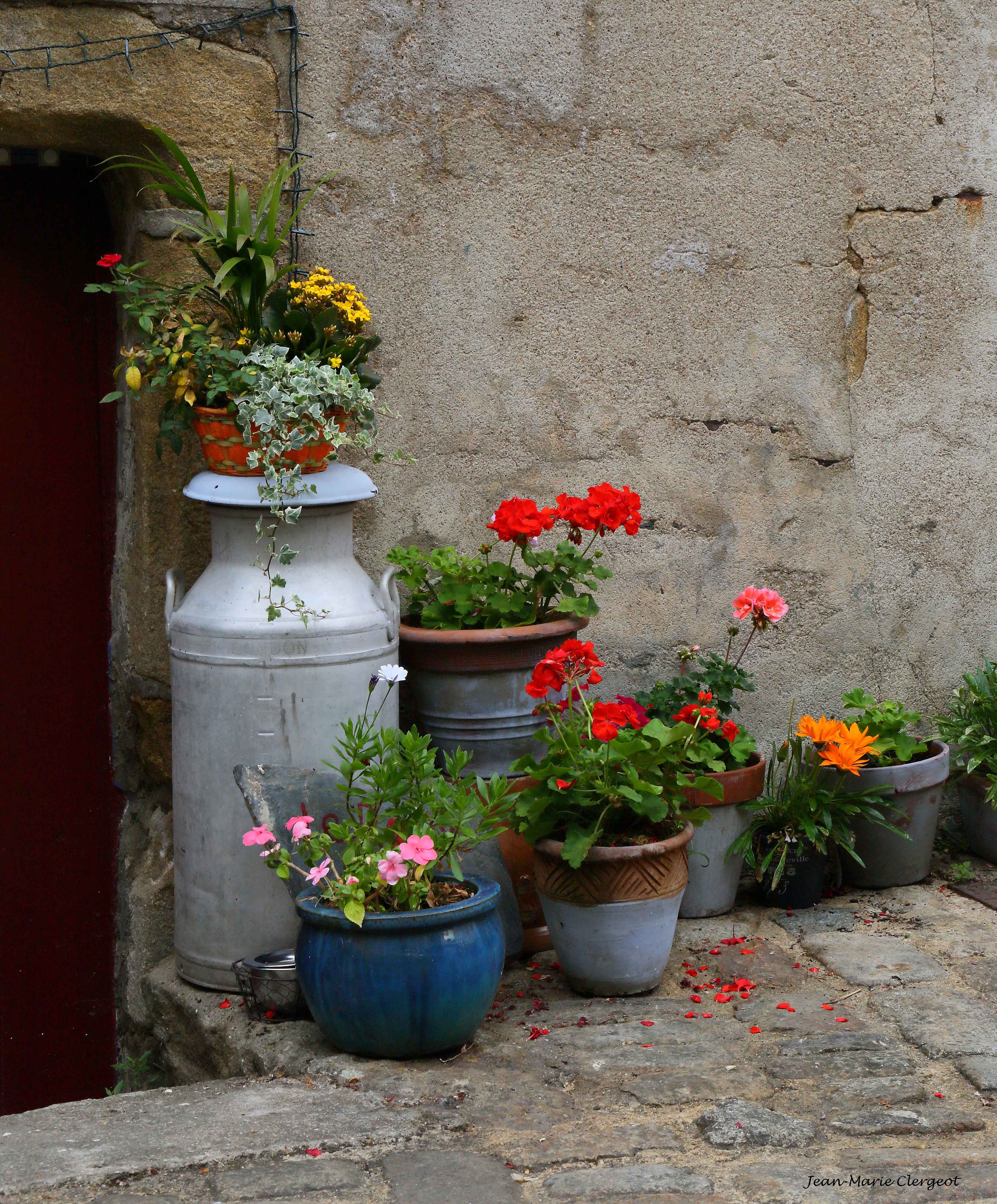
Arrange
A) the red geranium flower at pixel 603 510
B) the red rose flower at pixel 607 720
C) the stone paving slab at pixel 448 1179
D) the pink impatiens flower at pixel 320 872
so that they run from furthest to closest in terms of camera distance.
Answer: the red geranium flower at pixel 603 510 → the red rose flower at pixel 607 720 → the pink impatiens flower at pixel 320 872 → the stone paving slab at pixel 448 1179

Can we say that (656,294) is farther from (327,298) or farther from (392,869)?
(392,869)

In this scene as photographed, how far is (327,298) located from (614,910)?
1634 mm

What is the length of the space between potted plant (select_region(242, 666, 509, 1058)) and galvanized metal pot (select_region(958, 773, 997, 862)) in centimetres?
180

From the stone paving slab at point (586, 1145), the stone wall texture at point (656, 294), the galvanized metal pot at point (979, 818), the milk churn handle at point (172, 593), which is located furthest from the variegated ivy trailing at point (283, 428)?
the galvanized metal pot at point (979, 818)

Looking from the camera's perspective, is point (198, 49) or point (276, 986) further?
point (198, 49)

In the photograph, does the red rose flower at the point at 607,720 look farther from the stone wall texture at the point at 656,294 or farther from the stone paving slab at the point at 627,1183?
the stone paving slab at the point at 627,1183

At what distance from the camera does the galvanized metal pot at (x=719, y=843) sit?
335cm

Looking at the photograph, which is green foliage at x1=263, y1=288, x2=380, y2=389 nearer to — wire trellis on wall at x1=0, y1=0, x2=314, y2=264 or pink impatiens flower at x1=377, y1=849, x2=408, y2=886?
wire trellis on wall at x1=0, y1=0, x2=314, y2=264

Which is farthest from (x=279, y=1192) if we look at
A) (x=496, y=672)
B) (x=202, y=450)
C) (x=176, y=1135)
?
(x=202, y=450)

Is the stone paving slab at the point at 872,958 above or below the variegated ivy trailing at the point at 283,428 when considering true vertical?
below

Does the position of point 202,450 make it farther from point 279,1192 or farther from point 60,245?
point 279,1192

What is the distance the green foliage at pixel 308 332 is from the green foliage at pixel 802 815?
1596 mm

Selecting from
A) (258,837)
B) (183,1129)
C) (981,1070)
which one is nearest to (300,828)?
(258,837)

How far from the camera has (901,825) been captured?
3574 millimetres
